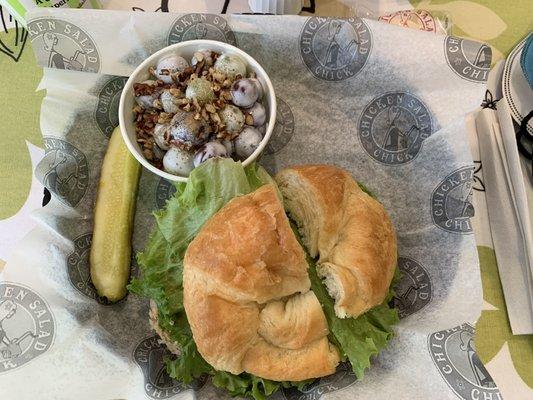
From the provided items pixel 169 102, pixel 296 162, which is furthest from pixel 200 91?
pixel 296 162

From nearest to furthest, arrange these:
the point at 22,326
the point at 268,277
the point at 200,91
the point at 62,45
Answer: the point at 268,277, the point at 22,326, the point at 200,91, the point at 62,45

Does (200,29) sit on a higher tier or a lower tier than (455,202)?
higher

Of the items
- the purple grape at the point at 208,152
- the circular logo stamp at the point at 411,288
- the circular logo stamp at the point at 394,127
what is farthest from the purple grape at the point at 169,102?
the circular logo stamp at the point at 411,288

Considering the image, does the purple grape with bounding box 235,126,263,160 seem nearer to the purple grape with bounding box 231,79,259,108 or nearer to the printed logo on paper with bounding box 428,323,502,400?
the purple grape with bounding box 231,79,259,108

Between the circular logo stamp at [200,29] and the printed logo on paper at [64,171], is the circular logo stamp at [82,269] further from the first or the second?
the circular logo stamp at [200,29]

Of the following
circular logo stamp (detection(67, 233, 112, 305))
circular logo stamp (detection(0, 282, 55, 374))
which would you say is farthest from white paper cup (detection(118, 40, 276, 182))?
circular logo stamp (detection(0, 282, 55, 374))

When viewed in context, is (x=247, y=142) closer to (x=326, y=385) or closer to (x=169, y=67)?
(x=169, y=67)
